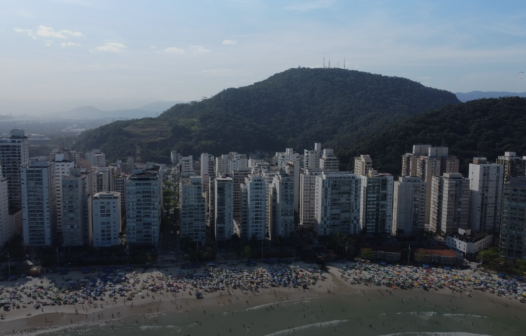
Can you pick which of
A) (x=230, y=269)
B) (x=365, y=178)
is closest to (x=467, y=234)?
(x=365, y=178)

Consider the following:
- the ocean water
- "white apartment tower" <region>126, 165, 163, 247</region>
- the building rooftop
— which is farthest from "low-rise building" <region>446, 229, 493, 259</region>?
"white apartment tower" <region>126, 165, 163, 247</region>

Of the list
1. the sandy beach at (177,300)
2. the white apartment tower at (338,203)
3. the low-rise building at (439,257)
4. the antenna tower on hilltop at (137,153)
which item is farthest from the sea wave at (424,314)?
the antenna tower on hilltop at (137,153)

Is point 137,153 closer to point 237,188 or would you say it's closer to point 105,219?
point 237,188

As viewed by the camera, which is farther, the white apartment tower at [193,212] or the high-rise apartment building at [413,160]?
the high-rise apartment building at [413,160]

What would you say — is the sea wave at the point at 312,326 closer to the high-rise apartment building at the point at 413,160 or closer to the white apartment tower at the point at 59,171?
the white apartment tower at the point at 59,171

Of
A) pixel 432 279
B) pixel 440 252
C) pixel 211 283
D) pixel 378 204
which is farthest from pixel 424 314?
pixel 211 283

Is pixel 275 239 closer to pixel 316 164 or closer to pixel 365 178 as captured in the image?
pixel 365 178
